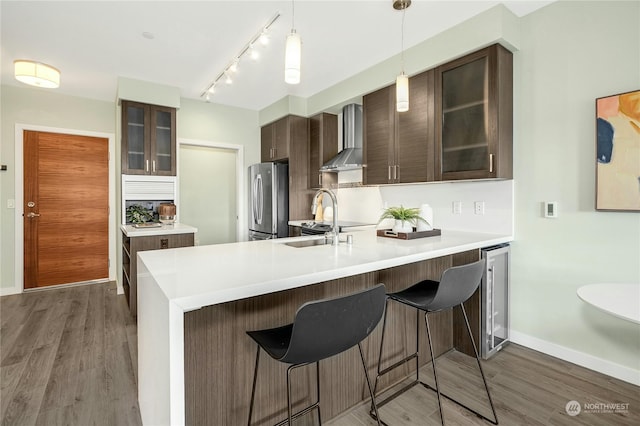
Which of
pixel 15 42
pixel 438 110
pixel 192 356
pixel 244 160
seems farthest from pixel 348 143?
pixel 15 42

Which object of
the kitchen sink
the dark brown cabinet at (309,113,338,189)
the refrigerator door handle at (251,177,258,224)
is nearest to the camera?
the kitchen sink

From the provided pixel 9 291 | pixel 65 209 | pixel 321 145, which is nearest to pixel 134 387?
pixel 321 145

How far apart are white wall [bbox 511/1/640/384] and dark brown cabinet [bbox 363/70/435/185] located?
0.68 meters

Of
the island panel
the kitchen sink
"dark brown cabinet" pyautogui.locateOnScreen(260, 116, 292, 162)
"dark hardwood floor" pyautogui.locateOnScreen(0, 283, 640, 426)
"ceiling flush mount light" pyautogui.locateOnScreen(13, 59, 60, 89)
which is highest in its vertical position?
"ceiling flush mount light" pyautogui.locateOnScreen(13, 59, 60, 89)

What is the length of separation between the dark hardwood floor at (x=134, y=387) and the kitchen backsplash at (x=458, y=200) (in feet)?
3.37

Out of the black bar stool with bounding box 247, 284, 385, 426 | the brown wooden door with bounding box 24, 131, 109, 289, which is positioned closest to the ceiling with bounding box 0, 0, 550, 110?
the brown wooden door with bounding box 24, 131, 109, 289

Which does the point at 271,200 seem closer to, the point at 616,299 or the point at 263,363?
the point at 263,363

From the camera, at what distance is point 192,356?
4.06 feet

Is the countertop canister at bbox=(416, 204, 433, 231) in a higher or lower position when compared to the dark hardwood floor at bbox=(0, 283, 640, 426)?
higher

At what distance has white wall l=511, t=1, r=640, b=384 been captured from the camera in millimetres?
1971

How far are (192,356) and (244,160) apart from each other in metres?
3.96

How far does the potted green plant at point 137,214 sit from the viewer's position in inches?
147

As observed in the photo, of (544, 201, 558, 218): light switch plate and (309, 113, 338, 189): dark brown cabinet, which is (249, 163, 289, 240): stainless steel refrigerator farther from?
(544, 201, 558, 218): light switch plate

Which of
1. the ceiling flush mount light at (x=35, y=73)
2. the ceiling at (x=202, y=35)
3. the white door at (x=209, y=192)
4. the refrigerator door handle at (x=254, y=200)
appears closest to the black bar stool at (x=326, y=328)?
the ceiling at (x=202, y=35)
